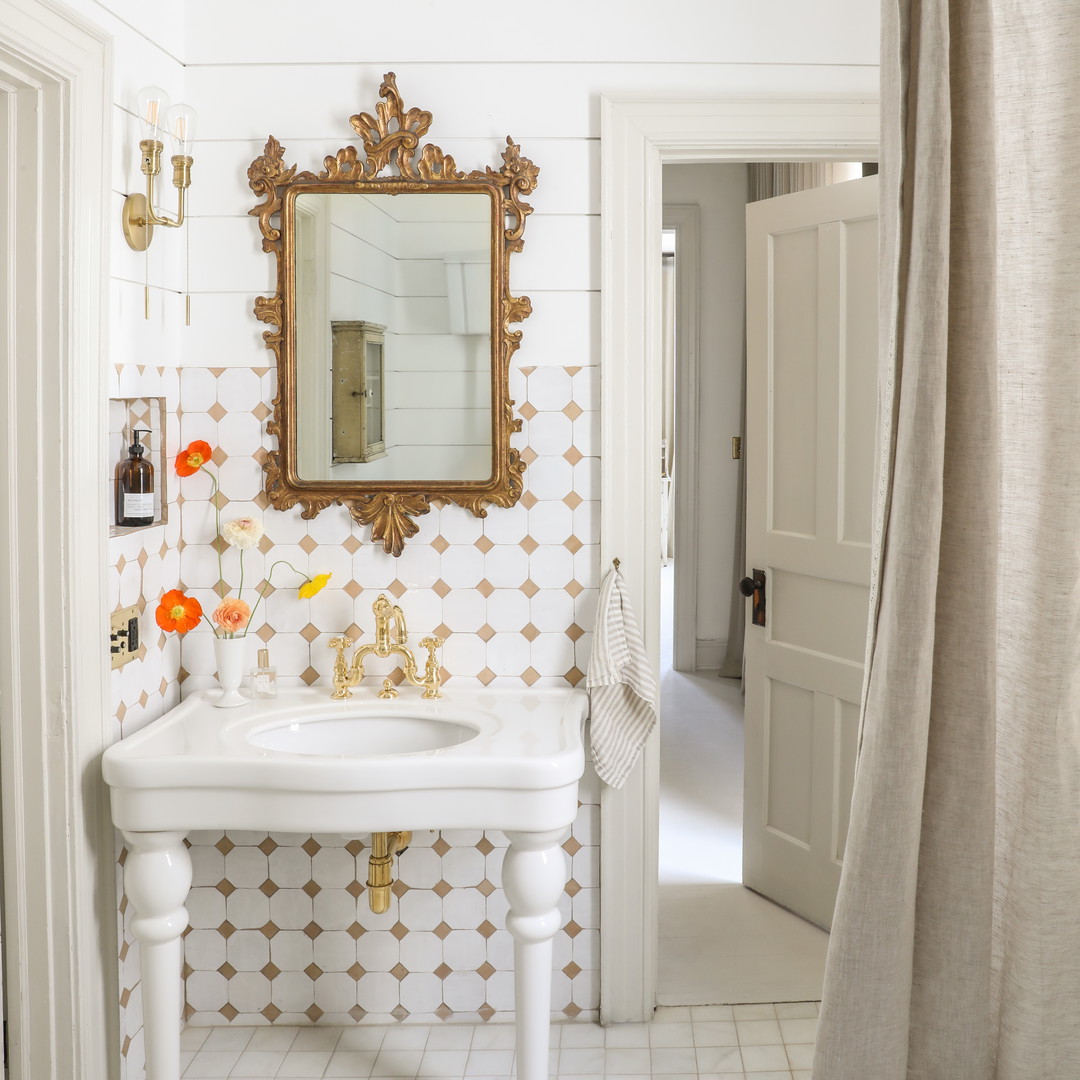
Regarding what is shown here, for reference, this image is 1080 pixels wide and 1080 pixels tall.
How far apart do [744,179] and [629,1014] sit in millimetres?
4430

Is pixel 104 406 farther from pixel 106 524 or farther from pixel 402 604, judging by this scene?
pixel 402 604

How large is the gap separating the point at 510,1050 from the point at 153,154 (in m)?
2.08

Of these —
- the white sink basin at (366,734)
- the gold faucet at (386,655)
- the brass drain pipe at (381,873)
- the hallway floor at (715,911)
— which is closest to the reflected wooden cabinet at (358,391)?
the gold faucet at (386,655)

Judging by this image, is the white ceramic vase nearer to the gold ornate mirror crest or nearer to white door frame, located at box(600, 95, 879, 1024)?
the gold ornate mirror crest

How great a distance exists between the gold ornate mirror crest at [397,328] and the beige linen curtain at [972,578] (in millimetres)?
1490

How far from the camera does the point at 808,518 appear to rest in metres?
2.99

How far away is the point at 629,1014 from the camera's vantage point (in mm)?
2613

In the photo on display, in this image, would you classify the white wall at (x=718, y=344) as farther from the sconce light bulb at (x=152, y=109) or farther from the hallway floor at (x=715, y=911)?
the sconce light bulb at (x=152, y=109)

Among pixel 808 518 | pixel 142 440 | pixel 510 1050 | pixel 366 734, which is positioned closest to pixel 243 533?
pixel 142 440

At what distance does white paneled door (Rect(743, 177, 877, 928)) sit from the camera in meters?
2.82

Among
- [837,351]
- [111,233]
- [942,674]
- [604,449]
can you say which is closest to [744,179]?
[837,351]

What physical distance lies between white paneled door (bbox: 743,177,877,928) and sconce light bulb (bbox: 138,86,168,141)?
5.35 ft

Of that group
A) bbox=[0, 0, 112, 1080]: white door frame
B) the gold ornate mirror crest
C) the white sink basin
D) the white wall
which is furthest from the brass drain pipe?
the white wall

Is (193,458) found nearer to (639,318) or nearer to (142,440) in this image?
(142,440)
